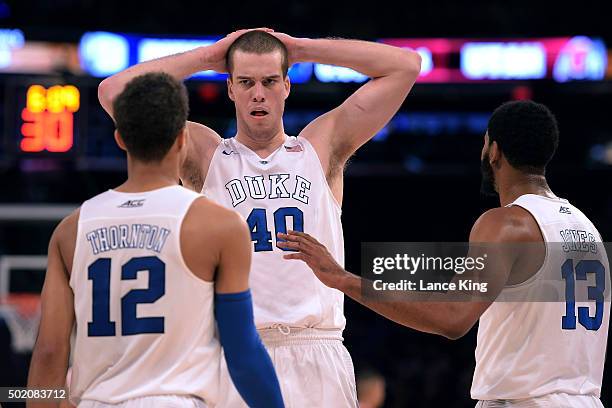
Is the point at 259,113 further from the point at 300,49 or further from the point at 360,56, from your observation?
the point at 360,56

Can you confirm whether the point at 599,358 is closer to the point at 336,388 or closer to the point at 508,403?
the point at 508,403

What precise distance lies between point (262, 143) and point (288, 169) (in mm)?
203

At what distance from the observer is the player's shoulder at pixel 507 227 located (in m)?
4.07

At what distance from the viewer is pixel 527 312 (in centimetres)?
416

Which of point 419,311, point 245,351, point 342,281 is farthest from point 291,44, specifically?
point 245,351

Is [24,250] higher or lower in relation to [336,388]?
higher

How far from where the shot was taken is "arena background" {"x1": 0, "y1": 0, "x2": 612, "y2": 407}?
10.2 metres

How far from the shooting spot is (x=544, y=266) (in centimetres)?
415

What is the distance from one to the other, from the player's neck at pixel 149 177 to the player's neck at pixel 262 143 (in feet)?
4.56

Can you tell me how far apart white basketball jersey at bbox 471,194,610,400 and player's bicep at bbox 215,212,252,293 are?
4.43ft

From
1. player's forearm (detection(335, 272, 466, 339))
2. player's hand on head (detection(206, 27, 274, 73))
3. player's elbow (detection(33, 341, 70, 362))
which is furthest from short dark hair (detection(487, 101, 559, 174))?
player's elbow (detection(33, 341, 70, 362))

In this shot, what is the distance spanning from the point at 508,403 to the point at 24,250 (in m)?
10.1

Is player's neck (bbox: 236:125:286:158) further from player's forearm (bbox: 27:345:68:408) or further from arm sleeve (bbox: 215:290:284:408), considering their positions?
player's forearm (bbox: 27:345:68:408)

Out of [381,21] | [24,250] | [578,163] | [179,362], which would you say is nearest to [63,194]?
[24,250]
